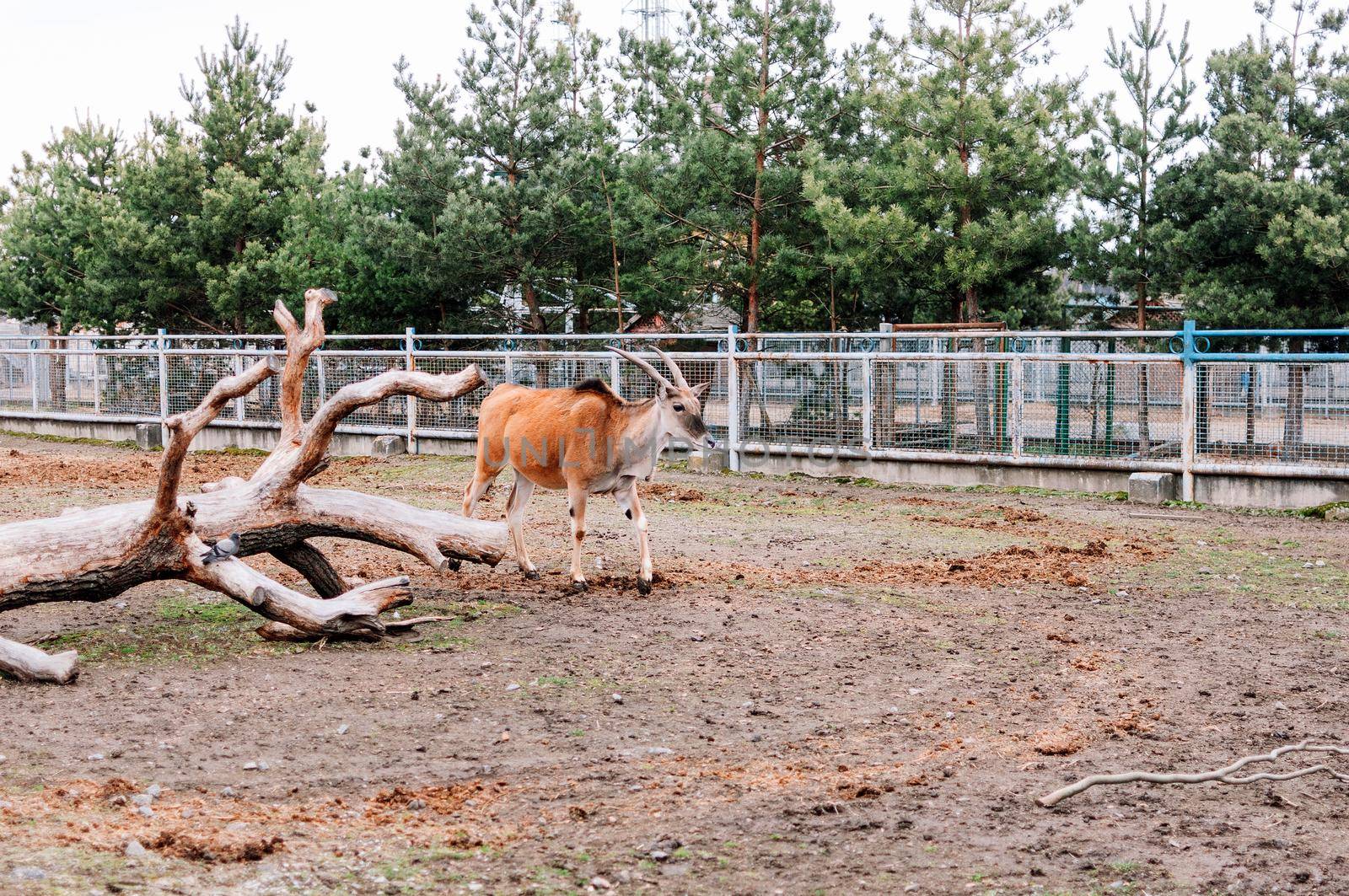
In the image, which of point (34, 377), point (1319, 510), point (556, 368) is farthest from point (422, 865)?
point (34, 377)

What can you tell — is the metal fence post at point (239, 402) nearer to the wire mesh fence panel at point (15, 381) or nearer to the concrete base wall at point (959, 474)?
the concrete base wall at point (959, 474)

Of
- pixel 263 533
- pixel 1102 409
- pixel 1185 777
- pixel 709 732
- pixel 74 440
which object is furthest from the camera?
pixel 74 440

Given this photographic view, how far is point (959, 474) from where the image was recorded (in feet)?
52.9

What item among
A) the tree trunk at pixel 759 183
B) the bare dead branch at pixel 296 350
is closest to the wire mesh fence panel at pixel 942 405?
the tree trunk at pixel 759 183

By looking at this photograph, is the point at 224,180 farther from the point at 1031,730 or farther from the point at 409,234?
the point at 1031,730

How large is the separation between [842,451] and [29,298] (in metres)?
27.1

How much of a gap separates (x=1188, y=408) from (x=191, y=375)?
15.5 m

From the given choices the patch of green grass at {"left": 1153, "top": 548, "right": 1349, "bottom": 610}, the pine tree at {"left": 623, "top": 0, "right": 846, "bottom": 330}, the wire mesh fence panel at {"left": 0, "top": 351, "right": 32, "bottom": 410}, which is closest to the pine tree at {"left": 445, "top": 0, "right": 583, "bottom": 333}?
the pine tree at {"left": 623, "top": 0, "right": 846, "bottom": 330}

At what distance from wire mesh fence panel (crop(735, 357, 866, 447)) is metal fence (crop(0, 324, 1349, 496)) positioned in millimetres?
21

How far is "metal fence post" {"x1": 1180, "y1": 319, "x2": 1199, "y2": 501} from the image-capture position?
14.1 m

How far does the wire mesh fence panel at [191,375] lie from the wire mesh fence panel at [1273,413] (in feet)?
48.0

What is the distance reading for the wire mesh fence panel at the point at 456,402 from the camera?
19719 millimetres

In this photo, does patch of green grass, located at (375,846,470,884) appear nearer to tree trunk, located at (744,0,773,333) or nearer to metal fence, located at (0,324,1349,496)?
metal fence, located at (0,324,1349,496)

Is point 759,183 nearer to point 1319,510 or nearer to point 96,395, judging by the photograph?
point 1319,510
